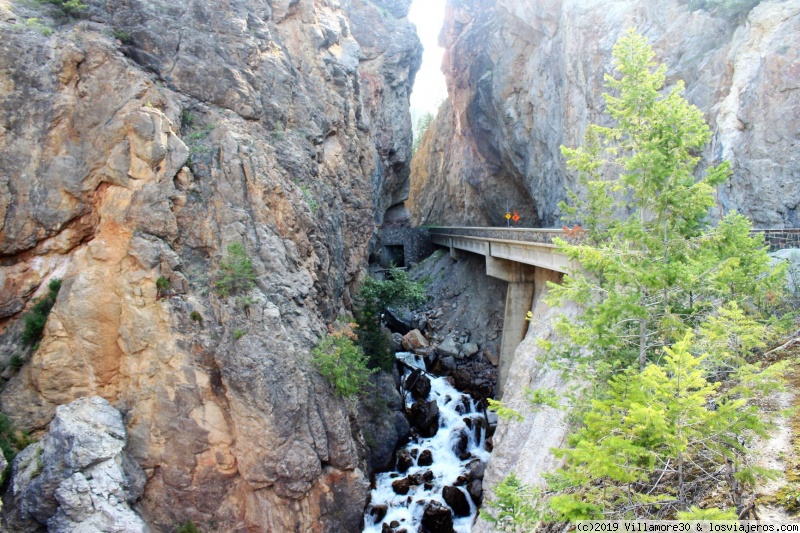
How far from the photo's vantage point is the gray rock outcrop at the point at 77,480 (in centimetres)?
1325

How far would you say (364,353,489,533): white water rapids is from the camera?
17.9m

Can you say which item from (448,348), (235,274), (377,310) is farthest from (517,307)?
(235,274)

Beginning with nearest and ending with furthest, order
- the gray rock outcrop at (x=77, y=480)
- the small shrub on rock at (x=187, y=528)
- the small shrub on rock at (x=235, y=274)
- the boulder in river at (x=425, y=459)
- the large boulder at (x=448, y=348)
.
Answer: the gray rock outcrop at (x=77, y=480) < the small shrub on rock at (x=187, y=528) < the small shrub on rock at (x=235, y=274) < the boulder in river at (x=425, y=459) < the large boulder at (x=448, y=348)

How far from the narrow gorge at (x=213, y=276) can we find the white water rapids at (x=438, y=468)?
0.39 ft

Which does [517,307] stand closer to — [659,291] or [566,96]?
[566,96]

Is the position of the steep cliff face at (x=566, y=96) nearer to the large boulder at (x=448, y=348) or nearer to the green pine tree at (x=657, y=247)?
the green pine tree at (x=657, y=247)

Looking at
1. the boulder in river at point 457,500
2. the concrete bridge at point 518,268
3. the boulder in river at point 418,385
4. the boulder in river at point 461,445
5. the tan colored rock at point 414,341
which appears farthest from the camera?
the tan colored rock at point 414,341

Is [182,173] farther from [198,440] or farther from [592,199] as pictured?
[592,199]

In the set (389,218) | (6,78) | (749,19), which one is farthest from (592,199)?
(389,218)

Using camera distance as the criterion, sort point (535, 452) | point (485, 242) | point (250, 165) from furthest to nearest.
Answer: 1. point (485, 242)
2. point (250, 165)
3. point (535, 452)

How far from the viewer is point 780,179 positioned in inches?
662

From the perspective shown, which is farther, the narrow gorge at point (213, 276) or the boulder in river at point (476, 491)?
the boulder in river at point (476, 491)

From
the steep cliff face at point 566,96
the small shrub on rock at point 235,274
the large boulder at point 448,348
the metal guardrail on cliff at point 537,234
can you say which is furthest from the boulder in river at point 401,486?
the steep cliff face at point 566,96

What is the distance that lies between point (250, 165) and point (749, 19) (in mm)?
20431
